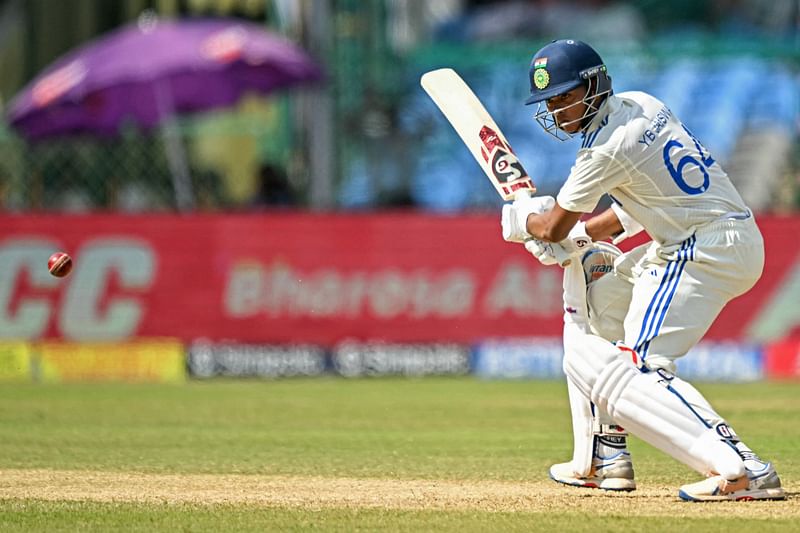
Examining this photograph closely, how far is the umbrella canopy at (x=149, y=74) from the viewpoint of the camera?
13.3m

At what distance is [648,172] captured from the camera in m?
5.05

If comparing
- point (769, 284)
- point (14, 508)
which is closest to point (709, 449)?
point (14, 508)

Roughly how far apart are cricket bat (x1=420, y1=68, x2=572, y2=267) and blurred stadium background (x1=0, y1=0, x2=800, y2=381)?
21.0 ft

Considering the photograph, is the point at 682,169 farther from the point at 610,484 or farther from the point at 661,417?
the point at 610,484

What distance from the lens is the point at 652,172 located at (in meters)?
5.05

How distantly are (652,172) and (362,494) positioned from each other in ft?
4.89

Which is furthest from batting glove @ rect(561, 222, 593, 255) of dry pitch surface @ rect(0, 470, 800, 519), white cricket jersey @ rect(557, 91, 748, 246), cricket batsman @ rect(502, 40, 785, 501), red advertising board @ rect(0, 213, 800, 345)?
red advertising board @ rect(0, 213, 800, 345)

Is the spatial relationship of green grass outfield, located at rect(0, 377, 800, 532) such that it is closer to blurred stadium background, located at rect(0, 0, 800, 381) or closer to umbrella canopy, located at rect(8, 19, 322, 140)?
blurred stadium background, located at rect(0, 0, 800, 381)

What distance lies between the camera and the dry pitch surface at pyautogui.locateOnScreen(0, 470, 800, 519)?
491cm

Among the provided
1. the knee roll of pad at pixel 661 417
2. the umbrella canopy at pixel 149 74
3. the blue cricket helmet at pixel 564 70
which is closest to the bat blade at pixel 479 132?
the blue cricket helmet at pixel 564 70

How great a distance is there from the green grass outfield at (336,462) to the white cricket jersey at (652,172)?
3.15 feet

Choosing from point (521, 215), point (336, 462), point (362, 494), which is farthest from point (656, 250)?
point (336, 462)

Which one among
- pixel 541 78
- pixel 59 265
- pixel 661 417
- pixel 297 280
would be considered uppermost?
pixel 541 78

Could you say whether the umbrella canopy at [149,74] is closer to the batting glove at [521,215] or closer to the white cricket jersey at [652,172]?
the batting glove at [521,215]
